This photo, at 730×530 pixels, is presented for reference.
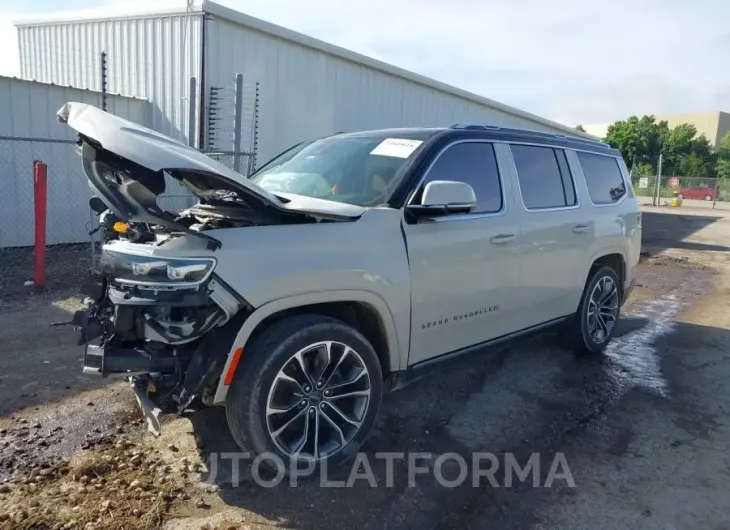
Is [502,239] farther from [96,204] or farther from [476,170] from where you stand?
[96,204]

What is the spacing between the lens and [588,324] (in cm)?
536

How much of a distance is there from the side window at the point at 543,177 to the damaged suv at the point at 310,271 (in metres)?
0.03

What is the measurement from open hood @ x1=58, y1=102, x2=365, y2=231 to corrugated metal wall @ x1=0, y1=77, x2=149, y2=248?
700cm

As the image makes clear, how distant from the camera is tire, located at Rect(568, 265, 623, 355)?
5.26 metres

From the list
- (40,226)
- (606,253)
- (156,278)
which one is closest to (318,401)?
(156,278)

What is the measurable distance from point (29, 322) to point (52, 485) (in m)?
3.32

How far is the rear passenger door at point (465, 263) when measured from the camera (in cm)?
353

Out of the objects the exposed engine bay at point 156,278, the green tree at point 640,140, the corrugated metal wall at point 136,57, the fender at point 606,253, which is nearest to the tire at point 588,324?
the fender at point 606,253

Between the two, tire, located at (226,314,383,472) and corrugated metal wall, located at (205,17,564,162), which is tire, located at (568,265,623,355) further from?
corrugated metal wall, located at (205,17,564,162)

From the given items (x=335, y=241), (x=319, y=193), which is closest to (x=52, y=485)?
(x=335, y=241)

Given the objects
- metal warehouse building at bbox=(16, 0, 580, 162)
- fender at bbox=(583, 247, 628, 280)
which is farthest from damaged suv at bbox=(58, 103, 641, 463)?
metal warehouse building at bbox=(16, 0, 580, 162)

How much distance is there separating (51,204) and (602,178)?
8836mm

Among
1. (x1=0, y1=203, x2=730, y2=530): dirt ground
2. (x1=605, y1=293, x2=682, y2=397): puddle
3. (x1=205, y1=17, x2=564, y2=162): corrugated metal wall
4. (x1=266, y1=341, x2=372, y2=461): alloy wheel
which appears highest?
(x1=205, y1=17, x2=564, y2=162): corrugated metal wall

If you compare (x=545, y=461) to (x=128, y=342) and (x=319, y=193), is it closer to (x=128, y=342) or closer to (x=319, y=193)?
(x=319, y=193)
